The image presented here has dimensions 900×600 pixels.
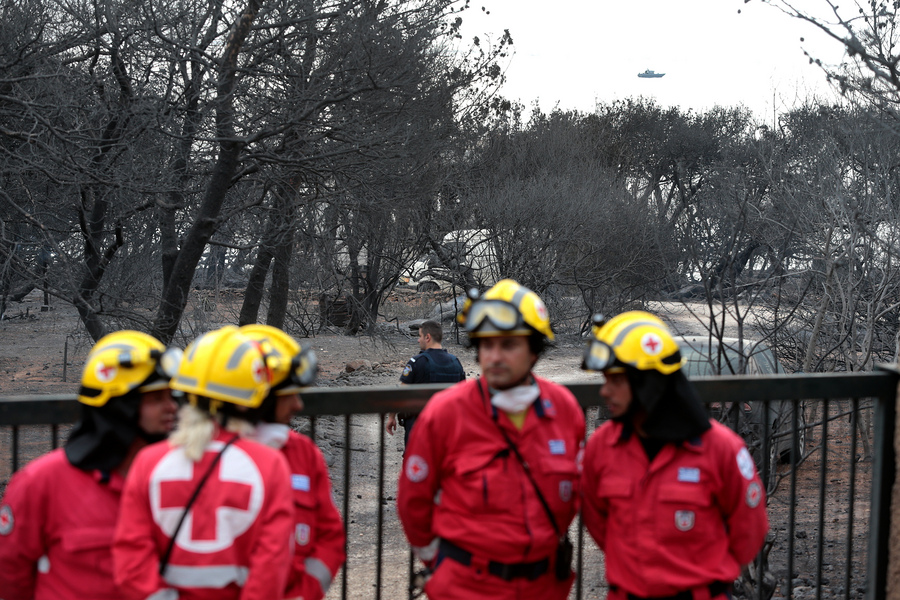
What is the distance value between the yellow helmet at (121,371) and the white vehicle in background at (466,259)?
70.3ft

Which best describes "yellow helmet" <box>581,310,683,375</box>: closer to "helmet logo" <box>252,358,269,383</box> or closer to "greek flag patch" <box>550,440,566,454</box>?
"greek flag patch" <box>550,440,566,454</box>

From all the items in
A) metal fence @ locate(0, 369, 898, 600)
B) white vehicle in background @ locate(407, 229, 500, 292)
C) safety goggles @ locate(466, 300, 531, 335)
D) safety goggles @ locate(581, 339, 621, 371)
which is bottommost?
metal fence @ locate(0, 369, 898, 600)

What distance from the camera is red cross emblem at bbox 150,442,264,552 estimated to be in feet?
7.22

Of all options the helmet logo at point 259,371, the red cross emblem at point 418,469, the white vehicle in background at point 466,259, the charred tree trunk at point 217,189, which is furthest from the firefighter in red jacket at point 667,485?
the white vehicle in background at point 466,259

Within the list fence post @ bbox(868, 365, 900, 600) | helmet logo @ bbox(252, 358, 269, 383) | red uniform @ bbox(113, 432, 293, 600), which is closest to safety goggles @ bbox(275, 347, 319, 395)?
helmet logo @ bbox(252, 358, 269, 383)

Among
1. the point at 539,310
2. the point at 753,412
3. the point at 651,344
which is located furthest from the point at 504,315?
the point at 753,412

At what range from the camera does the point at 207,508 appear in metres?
2.21

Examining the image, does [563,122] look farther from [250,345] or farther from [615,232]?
[250,345]

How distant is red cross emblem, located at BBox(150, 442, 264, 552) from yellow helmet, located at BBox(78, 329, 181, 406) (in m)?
0.28

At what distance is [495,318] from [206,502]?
3.33 feet

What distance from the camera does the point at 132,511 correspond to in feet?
7.21

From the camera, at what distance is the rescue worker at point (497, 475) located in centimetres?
Result: 258

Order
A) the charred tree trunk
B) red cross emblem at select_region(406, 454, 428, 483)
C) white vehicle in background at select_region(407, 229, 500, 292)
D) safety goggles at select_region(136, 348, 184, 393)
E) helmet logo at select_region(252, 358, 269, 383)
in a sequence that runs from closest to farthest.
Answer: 1. helmet logo at select_region(252, 358, 269, 383)
2. safety goggles at select_region(136, 348, 184, 393)
3. red cross emblem at select_region(406, 454, 428, 483)
4. the charred tree trunk
5. white vehicle in background at select_region(407, 229, 500, 292)

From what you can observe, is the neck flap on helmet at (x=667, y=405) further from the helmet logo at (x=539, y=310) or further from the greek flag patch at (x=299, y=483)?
the greek flag patch at (x=299, y=483)
